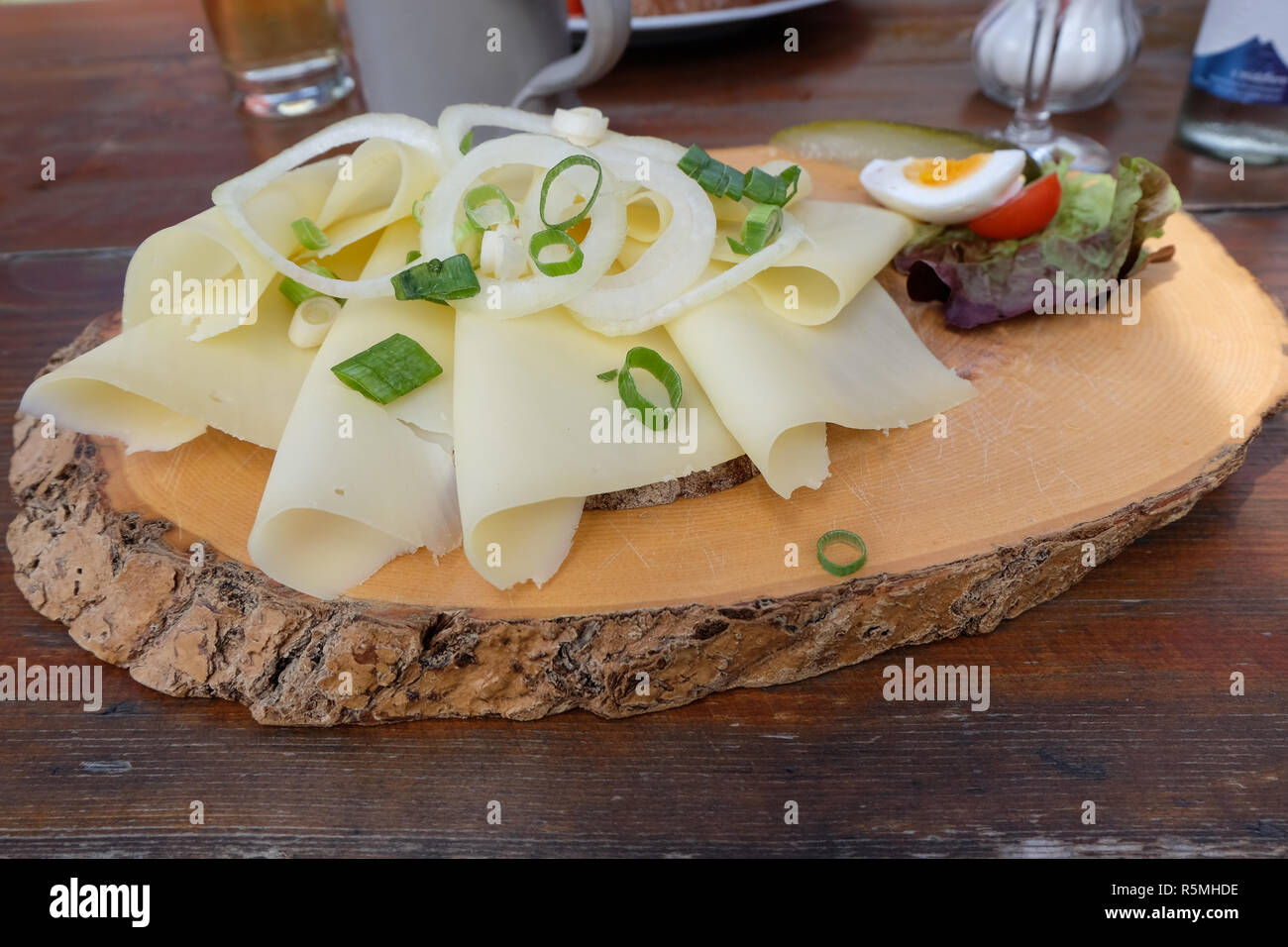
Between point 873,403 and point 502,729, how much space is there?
733 mm

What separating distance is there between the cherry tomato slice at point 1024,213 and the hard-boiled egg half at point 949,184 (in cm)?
2

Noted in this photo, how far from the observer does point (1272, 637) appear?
1.40 metres

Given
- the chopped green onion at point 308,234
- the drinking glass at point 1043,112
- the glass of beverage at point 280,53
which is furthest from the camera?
the glass of beverage at point 280,53

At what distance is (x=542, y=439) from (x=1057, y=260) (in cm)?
103

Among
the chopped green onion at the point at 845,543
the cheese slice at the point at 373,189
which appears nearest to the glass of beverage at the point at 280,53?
the cheese slice at the point at 373,189

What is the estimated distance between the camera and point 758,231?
1543 mm

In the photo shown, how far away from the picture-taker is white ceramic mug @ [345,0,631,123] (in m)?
2.12

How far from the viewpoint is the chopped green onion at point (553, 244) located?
1438 mm

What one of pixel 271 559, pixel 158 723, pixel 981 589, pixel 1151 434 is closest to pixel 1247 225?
pixel 1151 434

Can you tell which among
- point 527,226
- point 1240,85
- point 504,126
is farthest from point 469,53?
point 1240,85

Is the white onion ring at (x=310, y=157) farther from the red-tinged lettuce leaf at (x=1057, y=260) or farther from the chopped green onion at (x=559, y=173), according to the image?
the red-tinged lettuce leaf at (x=1057, y=260)

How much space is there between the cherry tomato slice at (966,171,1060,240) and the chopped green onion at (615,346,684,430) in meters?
0.77

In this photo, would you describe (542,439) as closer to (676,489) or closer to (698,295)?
(676,489)

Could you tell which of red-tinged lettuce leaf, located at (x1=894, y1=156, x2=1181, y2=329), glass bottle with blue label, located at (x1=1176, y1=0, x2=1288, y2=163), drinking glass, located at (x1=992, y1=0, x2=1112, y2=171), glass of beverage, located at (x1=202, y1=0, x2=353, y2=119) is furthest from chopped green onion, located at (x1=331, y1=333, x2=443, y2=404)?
glass bottle with blue label, located at (x1=1176, y1=0, x2=1288, y2=163)
